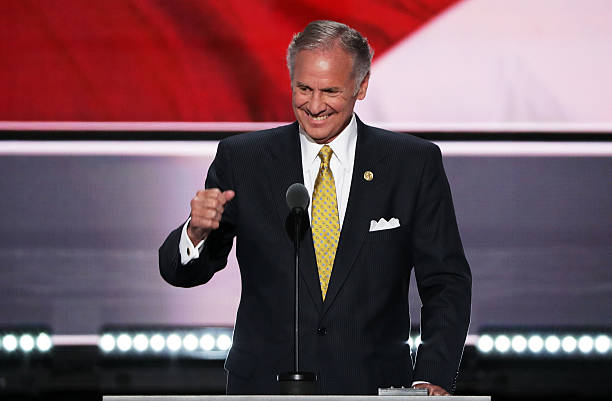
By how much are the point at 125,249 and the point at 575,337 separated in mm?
1764

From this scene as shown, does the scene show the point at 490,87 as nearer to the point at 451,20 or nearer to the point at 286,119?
the point at 451,20

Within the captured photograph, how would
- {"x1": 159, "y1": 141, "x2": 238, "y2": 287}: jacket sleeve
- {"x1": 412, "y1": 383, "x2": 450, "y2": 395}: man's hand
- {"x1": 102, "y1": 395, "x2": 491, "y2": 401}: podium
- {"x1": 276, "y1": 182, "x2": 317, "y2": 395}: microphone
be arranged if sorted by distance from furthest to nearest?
{"x1": 159, "y1": 141, "x2": 238, "y2": 287}: jacket sleeve → {"x1": 412, "y1": 383, "x2": 450, "y2": 395}: man's hand → {"x1": 276, "y1": 182, "x2": 317, "y2": 395}: microphone → {"x1": 102, "y1": 395, "x2": 491, "y2": 401}: podium

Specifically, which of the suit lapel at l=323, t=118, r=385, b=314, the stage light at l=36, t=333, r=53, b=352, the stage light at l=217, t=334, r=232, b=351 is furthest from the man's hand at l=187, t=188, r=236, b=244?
the stage light at l=36, t=333, r=53, b=352

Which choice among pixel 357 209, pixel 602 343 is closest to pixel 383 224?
pixel 357 209

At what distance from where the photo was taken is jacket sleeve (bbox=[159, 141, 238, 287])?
2.16m

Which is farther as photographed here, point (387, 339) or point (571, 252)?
point (571, 252)

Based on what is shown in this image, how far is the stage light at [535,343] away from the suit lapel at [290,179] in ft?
6.03

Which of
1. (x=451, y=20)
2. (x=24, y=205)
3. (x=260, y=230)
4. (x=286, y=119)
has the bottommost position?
(x=260, y=230)

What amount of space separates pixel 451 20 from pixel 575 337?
1317 mm

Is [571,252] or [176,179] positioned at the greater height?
[176,179]

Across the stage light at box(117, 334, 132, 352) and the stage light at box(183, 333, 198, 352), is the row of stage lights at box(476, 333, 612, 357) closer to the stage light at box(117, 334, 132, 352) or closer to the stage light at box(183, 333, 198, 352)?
the stage light at box(183, 333, 198, 352)

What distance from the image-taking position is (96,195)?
3.81 m

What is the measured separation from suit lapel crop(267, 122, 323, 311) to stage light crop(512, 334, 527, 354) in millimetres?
1804

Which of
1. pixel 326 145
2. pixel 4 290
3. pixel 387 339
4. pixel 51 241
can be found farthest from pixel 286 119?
pixel 387 339
